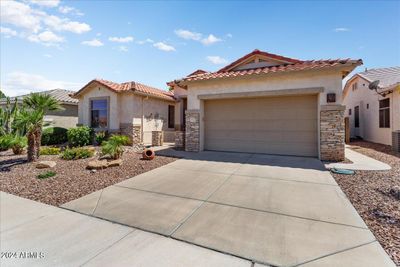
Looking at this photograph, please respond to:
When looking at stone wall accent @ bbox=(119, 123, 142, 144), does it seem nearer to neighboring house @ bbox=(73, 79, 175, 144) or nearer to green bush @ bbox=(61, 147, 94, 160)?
neighboring house @ bbox=(73, 79, 175, 144)

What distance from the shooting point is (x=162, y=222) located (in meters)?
3.69

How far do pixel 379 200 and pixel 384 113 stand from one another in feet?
40.3

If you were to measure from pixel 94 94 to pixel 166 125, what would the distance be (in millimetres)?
5746

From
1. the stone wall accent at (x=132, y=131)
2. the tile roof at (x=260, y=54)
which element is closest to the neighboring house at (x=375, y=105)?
the tile roof at (x=260, y=54)

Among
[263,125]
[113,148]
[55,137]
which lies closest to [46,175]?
[113,148]

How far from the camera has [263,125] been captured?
10.0 meters

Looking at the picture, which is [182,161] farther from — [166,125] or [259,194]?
[166,125]

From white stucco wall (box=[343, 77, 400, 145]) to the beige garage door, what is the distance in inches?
261

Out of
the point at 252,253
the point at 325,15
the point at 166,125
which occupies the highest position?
the point at 325,15

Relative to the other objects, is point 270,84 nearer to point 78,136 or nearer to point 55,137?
point 78,136

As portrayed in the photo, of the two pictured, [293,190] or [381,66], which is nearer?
[293,190]

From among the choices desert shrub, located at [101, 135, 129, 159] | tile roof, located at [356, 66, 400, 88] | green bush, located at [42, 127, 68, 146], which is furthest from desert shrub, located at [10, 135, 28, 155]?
tile roof, located at [356, 66, 400, 88]

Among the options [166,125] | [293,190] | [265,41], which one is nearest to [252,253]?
[293,190]

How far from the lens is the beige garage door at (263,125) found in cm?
927
